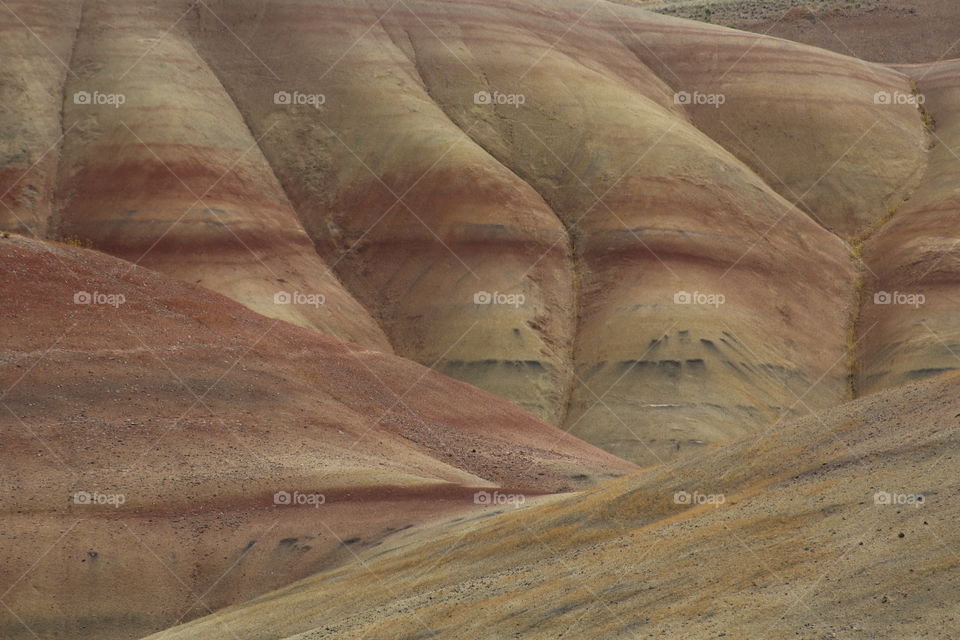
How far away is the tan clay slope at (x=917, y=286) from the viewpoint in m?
65.2

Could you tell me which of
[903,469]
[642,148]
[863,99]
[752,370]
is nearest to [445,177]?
[642,148]

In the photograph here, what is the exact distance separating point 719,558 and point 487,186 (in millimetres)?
51027

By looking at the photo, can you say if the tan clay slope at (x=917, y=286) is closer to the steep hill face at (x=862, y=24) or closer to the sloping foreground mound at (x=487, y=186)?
the sloping foreground mound at (x=487, y=186)

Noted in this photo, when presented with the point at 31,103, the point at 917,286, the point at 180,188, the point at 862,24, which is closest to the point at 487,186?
the point at 180,188

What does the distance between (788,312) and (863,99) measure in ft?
72.1

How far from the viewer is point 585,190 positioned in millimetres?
72125

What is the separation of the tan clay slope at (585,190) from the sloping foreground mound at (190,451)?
10185mm

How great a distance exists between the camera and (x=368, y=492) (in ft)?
126

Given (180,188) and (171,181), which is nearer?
(180,188)

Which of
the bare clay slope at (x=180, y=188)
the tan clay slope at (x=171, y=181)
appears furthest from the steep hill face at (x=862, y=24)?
the tan clay slope at (x=171, y=181)

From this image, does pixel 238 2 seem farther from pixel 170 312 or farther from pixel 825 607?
pixel 825 607

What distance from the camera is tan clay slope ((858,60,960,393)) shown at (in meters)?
65.2

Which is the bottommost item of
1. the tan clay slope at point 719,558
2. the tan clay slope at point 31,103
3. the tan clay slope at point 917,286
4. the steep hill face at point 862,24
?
the tan clay slope at point 719,558

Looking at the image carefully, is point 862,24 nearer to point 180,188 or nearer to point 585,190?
point 585,190
